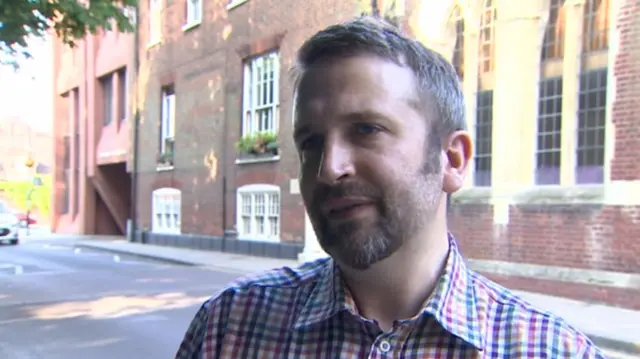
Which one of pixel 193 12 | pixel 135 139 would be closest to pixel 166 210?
pixel 135 139

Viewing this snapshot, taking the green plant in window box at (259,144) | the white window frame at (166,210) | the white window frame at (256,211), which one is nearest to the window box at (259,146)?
the green plant in window box at (259,144)

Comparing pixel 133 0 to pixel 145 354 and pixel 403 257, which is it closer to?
pixel 145 354

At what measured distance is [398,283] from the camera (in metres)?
1.32

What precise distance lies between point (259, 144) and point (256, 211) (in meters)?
1.94

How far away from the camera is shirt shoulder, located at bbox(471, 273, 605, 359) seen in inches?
47.5

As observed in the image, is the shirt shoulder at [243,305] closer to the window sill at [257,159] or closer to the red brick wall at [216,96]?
the red brick wall at [216,96]

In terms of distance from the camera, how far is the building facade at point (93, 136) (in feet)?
88.0

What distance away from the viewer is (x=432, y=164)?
132 centimetres

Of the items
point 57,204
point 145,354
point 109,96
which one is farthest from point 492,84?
point 57,204

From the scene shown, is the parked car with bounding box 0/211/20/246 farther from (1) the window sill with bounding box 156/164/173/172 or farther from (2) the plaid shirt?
(2) the plaid shirt

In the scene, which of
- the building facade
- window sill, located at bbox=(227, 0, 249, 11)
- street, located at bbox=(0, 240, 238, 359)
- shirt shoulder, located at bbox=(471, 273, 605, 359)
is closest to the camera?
shirt shoulder, located at bbox=(471, 273, 605, 359)

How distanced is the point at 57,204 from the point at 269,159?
769 inches

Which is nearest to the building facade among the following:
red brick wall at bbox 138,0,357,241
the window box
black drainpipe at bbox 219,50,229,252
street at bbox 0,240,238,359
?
red brick wall at bbox 138,0,357,241

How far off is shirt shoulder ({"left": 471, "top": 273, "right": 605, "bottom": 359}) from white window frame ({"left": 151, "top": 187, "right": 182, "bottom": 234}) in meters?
20.6
